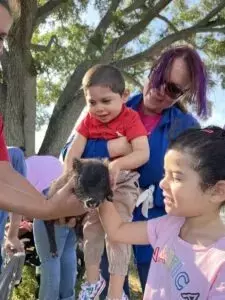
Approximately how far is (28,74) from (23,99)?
1.55 ft

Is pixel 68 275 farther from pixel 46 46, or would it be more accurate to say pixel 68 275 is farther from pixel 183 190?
pixel 46 46

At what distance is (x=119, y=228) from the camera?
1925 mm

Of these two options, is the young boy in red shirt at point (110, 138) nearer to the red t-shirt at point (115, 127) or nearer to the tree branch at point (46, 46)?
the red t-shirt at point (115, 127)

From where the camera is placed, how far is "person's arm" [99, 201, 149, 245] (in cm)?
190

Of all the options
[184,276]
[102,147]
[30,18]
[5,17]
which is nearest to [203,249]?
[184,276]

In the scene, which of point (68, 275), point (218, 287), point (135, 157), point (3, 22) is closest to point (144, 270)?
point (135, 157)

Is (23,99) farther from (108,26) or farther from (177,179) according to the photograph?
(177,179)

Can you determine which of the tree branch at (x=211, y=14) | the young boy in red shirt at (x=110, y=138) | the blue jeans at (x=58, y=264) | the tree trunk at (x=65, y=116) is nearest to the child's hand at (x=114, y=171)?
the young boy in red shirt at (x=110, y=138)

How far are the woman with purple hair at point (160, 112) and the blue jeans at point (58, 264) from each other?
0.63 m

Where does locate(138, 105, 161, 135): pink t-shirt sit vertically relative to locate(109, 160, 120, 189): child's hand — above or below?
above

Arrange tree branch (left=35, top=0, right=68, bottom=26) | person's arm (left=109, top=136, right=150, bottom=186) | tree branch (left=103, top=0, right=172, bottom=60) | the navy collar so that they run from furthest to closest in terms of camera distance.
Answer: tree branch (left=103, top=0, right=172, bottom=60) → tree branch (left=35, top=0, right=68, bottom=26) → the navy collar → person's arm (left=109, top=136, right=150, bottom=186)

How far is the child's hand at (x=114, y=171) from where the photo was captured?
5.93ft

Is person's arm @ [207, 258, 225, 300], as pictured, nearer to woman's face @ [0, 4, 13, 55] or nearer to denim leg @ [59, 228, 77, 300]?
woman's face @ [0, 4, 13, 55]

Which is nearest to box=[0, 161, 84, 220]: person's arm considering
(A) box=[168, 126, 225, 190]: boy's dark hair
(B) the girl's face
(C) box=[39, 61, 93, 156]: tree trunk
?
(B) the girl's face
